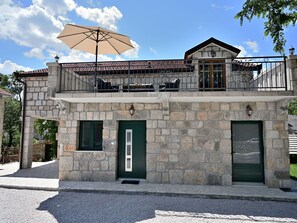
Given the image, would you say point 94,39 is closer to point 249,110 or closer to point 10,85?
point 249,110

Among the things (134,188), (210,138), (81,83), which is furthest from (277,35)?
(81,83)

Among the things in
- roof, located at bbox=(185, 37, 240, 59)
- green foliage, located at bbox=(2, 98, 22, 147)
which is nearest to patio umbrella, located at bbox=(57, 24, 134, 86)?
roof, located at bbox=(185, 37, 240, 59)

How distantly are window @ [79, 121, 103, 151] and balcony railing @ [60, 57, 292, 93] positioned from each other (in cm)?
139

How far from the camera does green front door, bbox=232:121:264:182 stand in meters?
7.36

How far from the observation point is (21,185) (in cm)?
697

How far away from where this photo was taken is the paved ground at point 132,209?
454 cm

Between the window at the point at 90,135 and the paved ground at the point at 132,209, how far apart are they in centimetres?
215

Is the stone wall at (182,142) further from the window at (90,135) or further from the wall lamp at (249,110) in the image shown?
the window at (90,135)

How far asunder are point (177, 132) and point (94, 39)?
4591 mm

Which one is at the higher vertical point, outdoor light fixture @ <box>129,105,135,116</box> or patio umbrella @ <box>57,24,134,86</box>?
patio umbrella @ <box>57,24,134,86</box>

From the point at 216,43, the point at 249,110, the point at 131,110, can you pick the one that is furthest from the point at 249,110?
the point at 131,110

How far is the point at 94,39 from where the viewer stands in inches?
305

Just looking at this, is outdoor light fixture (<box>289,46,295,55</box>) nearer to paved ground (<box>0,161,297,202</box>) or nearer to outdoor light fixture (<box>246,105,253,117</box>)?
outdoor light fixture (<box>246,105,253,117</box>)

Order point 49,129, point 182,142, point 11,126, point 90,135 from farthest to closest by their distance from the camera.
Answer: point 11,126 < point 49,129 < point 90,135 < point 182,142
